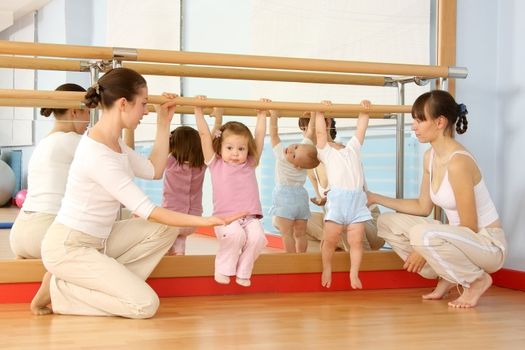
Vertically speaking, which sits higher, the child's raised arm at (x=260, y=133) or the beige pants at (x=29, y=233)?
the child's raised arm at (x=260, y=133)

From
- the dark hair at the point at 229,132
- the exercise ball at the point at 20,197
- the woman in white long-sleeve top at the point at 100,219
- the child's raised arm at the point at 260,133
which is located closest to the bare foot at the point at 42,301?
the woman in white long-sleeve top at the point at 100,219

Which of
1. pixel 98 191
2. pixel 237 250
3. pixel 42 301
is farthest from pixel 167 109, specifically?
pixel 42 301

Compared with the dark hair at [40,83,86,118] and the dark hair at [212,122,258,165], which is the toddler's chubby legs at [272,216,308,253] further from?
the dark hair at [40,83,86,118]

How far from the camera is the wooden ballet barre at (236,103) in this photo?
288cm

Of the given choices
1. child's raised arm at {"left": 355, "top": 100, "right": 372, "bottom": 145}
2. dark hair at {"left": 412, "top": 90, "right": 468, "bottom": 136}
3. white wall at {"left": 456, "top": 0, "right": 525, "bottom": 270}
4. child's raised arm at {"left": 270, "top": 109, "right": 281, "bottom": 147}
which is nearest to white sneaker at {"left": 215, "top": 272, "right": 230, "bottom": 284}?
child's raised arm at {"left": 270, "top": 109, "right": 281, "bottom": 147}

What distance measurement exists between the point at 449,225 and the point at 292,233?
656 mm

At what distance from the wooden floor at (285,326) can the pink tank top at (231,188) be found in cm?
34

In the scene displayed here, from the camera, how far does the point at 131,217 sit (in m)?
3.19

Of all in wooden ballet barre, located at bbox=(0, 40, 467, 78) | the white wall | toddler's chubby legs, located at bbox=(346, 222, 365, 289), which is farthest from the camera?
the white wall

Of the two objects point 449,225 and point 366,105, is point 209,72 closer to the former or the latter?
point 366,105

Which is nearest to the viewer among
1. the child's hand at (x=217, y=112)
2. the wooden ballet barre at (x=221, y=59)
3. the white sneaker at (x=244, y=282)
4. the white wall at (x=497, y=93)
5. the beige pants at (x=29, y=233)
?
the wooden ballet barre at (x=221, y=59)

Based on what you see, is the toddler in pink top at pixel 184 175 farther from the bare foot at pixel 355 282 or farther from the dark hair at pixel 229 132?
the bare foot at pixel 355 282

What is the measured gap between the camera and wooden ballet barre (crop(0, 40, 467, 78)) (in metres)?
2.86

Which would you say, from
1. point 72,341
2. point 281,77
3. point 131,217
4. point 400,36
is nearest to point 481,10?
point 400,36
